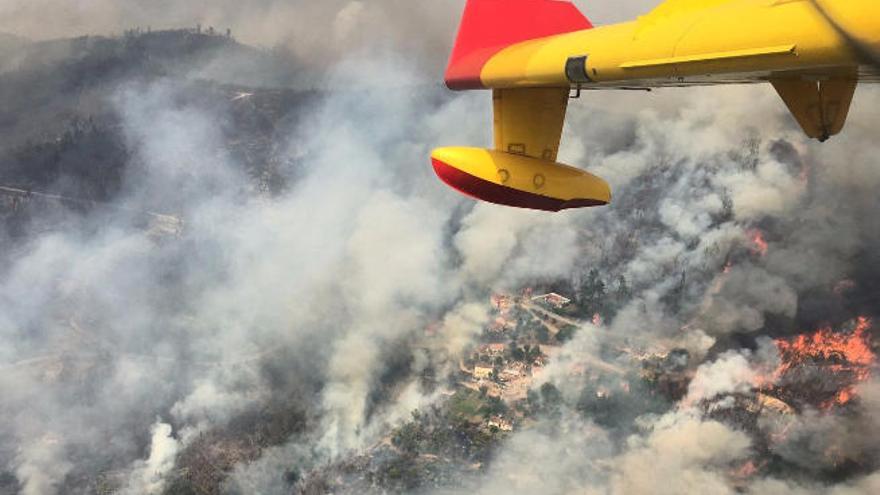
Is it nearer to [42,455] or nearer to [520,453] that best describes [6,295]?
[42,455]

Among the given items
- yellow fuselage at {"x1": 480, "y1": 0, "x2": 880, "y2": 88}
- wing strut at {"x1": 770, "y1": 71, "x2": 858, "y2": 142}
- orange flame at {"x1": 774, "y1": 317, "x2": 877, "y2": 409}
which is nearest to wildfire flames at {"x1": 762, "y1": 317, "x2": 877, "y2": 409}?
orange flame at {"x1": 774, "y1": 317, "x2": 877, "y2": 409}

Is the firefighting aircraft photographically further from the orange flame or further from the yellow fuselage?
the orange flame

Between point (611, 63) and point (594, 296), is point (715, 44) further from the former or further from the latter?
point (594, 296)

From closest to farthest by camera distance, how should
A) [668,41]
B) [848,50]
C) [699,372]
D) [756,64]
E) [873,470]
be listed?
[848,50] → [756,64] → [668,41] → [873,470] → [699,372]

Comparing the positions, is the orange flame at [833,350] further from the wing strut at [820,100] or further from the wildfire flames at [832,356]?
the wing strut at [820,100]

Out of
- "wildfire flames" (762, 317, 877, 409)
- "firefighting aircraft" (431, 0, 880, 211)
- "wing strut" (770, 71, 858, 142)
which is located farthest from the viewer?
"wildfire flames" (762, 317, 877, 409)

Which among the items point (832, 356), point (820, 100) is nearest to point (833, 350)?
point (832, 356)

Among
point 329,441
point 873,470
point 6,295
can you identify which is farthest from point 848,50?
point 6,295
